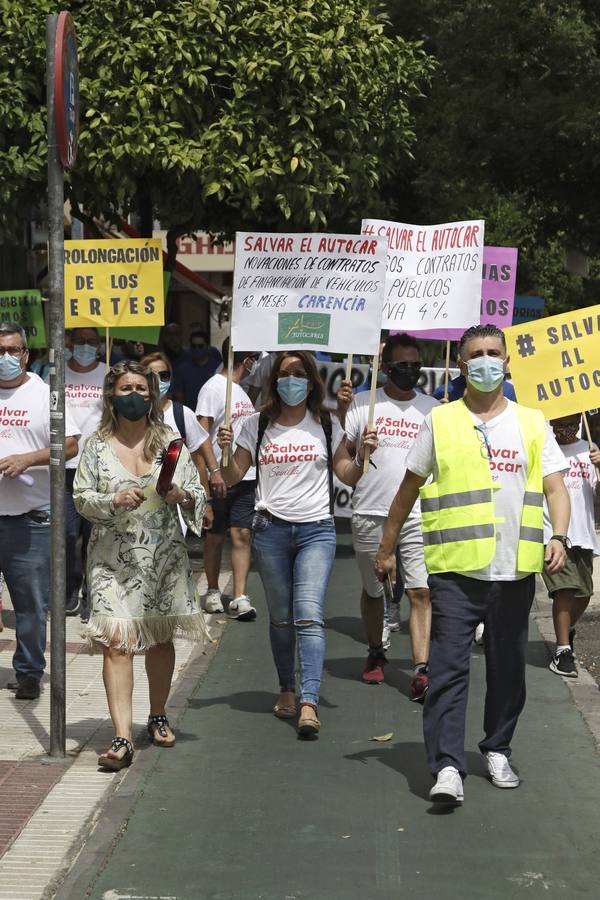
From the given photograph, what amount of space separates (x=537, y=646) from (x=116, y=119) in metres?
5.76

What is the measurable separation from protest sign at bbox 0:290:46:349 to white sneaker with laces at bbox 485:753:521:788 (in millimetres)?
6378

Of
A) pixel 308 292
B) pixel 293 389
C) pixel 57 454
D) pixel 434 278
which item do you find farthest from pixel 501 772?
pixel 434 278

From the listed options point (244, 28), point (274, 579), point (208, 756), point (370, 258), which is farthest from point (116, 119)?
point (208, 756)

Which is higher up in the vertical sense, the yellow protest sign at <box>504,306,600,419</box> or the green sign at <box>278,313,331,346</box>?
the green sign at <box>278,313,331,346</box>

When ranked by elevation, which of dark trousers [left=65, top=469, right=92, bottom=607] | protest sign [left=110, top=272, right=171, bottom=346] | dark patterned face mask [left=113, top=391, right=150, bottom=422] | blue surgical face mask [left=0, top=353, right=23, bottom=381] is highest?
protest sign [left=110, top=272, right=171, bottom=346]

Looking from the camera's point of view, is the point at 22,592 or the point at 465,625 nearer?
the point at 465,625

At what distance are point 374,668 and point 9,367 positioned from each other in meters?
2.57

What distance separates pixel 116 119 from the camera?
1277 centimetres

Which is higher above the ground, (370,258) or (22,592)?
(370,258)

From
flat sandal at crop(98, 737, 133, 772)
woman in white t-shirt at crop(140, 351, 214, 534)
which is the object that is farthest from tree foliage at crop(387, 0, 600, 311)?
flat sandal at crop(98, 737, 133, 772)

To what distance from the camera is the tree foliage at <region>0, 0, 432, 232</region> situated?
1270 cm

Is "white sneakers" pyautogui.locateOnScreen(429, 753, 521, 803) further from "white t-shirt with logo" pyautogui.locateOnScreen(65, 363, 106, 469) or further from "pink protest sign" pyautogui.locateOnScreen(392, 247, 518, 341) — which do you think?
"pink protest sign" pyautogui.locateOnScreen(392, 247, 518, 341)

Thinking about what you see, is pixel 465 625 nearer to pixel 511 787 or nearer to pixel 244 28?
pixel 511 787

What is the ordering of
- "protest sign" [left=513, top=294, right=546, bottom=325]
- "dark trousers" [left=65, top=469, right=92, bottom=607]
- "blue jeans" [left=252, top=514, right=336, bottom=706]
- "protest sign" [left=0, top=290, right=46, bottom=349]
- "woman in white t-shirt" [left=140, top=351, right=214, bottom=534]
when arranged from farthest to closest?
"protest sign" [left=513, top=294, right=546, bottom=325] < "protest sign" [left=0, top=290, right=46, bottom=349] < "dark trousers" [left=65, top=469, right=92, bottom=607] < "woman in white t-shirt" [left=140, top=351, right=214, bottom=534] < "blue jeans" [left=252, top=514, right=336, bottom=706]
